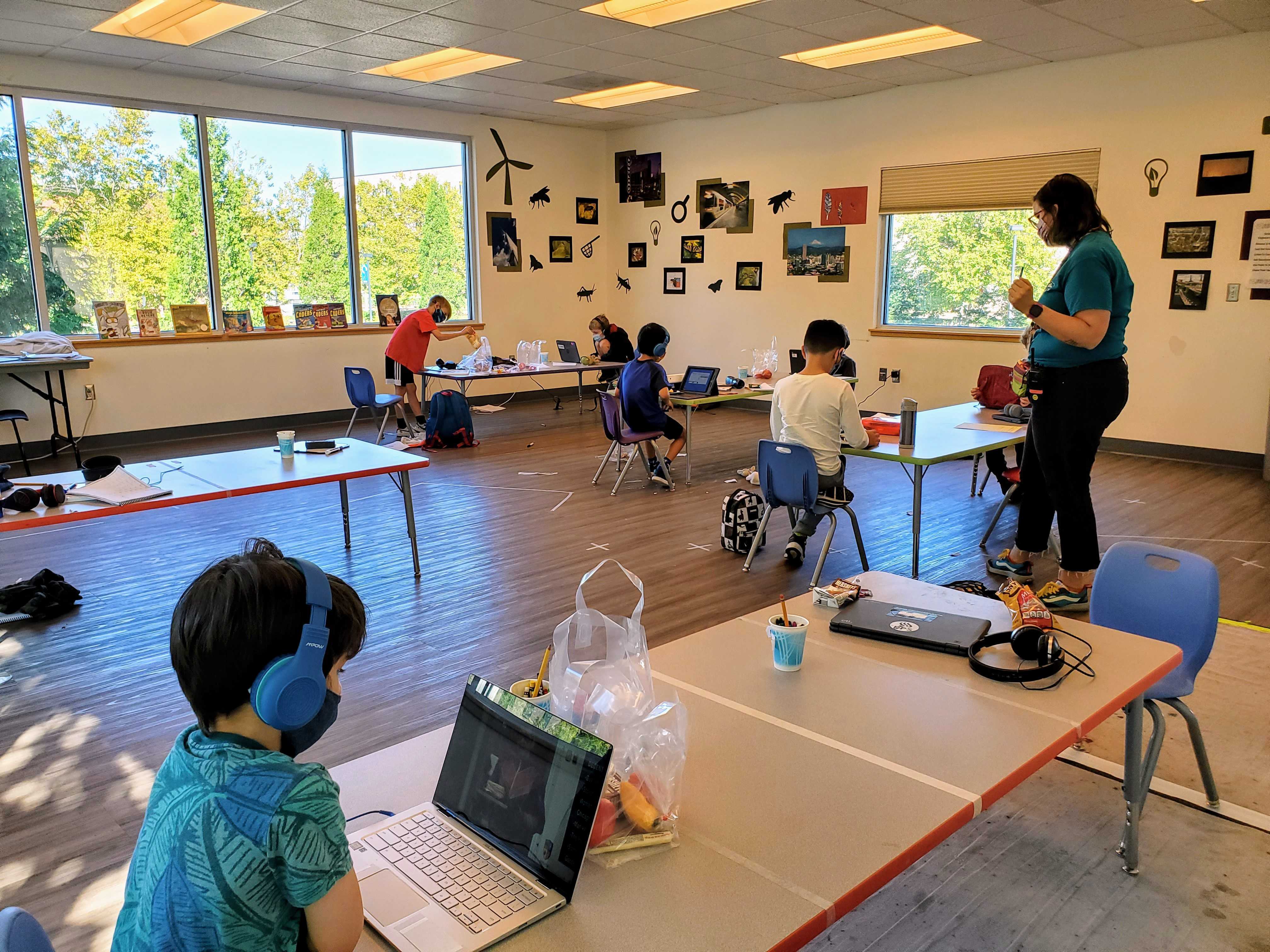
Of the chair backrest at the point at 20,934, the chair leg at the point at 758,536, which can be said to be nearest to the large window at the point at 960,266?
the chair leg at the point at 758,536

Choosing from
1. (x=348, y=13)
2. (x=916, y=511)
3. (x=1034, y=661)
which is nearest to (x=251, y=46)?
(x=348, y=13)

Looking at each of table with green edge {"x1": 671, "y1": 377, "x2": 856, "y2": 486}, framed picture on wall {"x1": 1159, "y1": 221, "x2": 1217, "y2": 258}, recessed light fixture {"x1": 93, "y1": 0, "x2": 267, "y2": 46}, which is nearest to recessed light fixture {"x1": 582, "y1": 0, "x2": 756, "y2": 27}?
recessed light fixture {"x1": 93, "y1": 0, "x2": 267, "y2": 46}

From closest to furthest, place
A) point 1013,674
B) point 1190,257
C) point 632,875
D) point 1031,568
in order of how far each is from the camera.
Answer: point 632,875, point 1013,674, point 1031,568, point 1190,257

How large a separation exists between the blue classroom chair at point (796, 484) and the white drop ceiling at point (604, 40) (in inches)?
137

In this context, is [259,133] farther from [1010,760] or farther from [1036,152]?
[1010,760]

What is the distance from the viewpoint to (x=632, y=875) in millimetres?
1198

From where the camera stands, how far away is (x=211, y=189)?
28.6ft

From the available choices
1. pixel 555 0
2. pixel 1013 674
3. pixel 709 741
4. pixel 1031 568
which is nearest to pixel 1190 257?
pixel 1031 568

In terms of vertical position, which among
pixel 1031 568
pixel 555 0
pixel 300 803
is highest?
pixel 555 0

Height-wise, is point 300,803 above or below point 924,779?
above

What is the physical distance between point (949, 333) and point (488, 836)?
8458 mm

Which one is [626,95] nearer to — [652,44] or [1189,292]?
[652,44]

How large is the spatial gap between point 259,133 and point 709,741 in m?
9.22

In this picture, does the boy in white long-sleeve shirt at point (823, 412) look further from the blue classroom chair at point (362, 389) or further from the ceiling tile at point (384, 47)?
the ceiling tile at point (384, 47)
